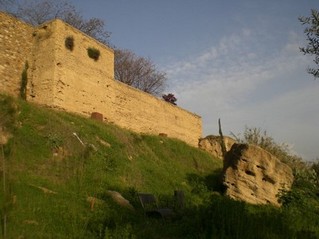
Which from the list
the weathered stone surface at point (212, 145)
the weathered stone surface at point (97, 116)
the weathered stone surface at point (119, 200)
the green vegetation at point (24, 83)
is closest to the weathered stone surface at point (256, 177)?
the weathered stone surface at point (119, 200)

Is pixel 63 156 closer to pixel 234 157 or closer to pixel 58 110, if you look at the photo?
pixel 58 110

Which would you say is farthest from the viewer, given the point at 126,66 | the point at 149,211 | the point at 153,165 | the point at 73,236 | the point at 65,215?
the point at 126,66

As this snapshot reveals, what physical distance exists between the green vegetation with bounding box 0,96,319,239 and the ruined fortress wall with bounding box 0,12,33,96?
2578mm

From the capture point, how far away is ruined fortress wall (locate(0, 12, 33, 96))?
589 inches

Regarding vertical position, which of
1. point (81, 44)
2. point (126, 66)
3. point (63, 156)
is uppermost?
point (126, 66)

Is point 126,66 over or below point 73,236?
over

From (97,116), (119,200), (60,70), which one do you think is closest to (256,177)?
(119,200)

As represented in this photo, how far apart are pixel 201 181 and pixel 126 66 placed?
829 inches

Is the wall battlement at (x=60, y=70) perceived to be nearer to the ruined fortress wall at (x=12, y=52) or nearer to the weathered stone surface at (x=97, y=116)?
the ruined fortress wall at (x=12, y=52)

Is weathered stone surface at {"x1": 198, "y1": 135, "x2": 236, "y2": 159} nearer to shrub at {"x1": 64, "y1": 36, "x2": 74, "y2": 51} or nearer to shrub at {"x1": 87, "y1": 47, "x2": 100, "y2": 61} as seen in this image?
shrub at {"x1": 87, "y1": 47, "x2": 100, "y2": 61}

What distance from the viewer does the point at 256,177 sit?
45.9ft

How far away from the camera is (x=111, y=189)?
35.0ft

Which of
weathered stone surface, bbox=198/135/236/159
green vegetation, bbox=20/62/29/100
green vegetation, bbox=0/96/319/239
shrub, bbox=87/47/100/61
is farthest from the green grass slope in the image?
weathered stone surface, bbox=198/135/236/159

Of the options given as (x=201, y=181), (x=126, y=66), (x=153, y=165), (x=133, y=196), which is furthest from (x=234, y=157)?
(x=126, y=66)
